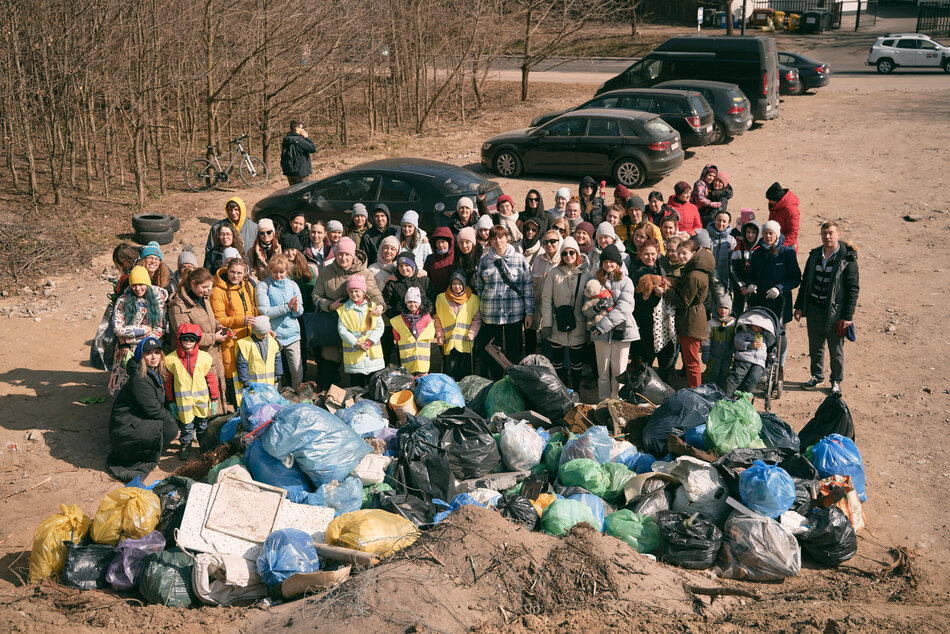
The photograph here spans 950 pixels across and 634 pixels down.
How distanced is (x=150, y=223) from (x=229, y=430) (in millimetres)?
7590

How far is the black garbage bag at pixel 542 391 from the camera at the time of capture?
7309mm

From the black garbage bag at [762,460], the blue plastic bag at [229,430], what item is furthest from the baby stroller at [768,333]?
the blue plastic bag at [229,430]

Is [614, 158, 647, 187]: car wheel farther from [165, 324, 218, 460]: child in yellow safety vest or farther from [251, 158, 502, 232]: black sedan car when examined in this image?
[165, 324, 218, 460]: child in yellow safety vest

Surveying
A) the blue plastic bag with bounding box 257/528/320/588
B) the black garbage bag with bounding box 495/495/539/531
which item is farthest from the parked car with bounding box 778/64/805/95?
the blue plastic bag with bounding box 257/528/320/588

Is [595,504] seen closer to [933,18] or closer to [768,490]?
[768,490]

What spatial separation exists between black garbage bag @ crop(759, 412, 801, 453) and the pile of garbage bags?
1 centimetres

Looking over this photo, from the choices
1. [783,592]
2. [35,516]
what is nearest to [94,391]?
[35,516]

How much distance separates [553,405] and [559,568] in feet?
7.79

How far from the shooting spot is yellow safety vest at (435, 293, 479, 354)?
8.08 metres

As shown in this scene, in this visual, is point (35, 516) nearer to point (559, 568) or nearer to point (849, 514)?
point (559, 568)

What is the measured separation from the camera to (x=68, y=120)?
14.6 metres

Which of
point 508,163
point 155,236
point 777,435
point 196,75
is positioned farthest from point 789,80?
point 777,435

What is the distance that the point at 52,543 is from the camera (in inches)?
223

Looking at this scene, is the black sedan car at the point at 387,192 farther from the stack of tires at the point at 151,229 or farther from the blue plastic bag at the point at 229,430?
the blue plastic bag at the point at 229,430
